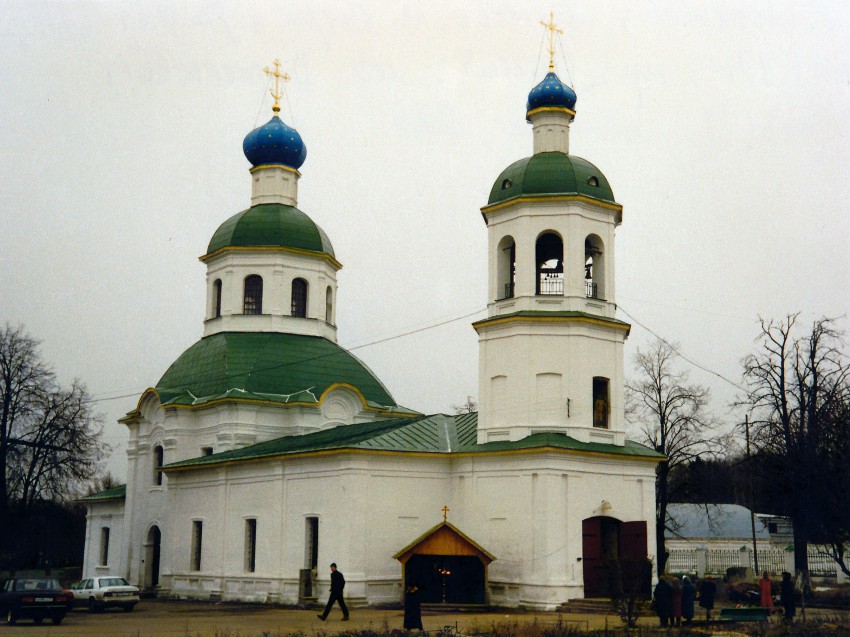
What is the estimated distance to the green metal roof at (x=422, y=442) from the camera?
25969 mm

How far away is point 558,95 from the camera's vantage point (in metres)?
28.2

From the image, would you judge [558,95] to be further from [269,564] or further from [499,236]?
Result: [269,564]

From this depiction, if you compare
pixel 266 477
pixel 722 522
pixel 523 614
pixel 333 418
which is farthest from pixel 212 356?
pixel 722 522

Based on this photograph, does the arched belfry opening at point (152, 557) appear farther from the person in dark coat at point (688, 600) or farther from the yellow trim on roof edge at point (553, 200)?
the person in dark coat at point (688, 600)

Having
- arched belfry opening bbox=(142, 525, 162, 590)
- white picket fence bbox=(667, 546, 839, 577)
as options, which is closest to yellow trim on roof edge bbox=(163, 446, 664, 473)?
arched belfry opening bbox=(142, 525, 162, 590)

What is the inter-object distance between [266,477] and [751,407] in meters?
14.9

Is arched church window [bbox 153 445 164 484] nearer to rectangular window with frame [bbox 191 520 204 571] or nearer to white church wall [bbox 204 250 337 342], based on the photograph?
rectangular window with frame [bbox 191 520 204 571]

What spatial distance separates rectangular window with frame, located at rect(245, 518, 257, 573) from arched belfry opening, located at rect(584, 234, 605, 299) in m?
11.0

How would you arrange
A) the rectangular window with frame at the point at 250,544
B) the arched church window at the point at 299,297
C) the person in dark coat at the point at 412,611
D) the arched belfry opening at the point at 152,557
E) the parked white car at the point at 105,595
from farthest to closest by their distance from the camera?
1. the arched church window at the point at 299,297
2. the arched belfry opening at the point at 152,557
3. the rectangular window with frame at the point at 250,544
4. the parked white car at the point at 105,595
5. the person in dark coat at the point at 412,611

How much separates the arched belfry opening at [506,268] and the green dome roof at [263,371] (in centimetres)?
890

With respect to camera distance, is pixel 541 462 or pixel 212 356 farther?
pixel 212 356

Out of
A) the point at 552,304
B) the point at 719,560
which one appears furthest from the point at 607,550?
the point at 719,560

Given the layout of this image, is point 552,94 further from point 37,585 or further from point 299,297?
point 37,585

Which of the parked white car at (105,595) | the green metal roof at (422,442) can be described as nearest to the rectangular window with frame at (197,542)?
the green metal roof at (422,442)
